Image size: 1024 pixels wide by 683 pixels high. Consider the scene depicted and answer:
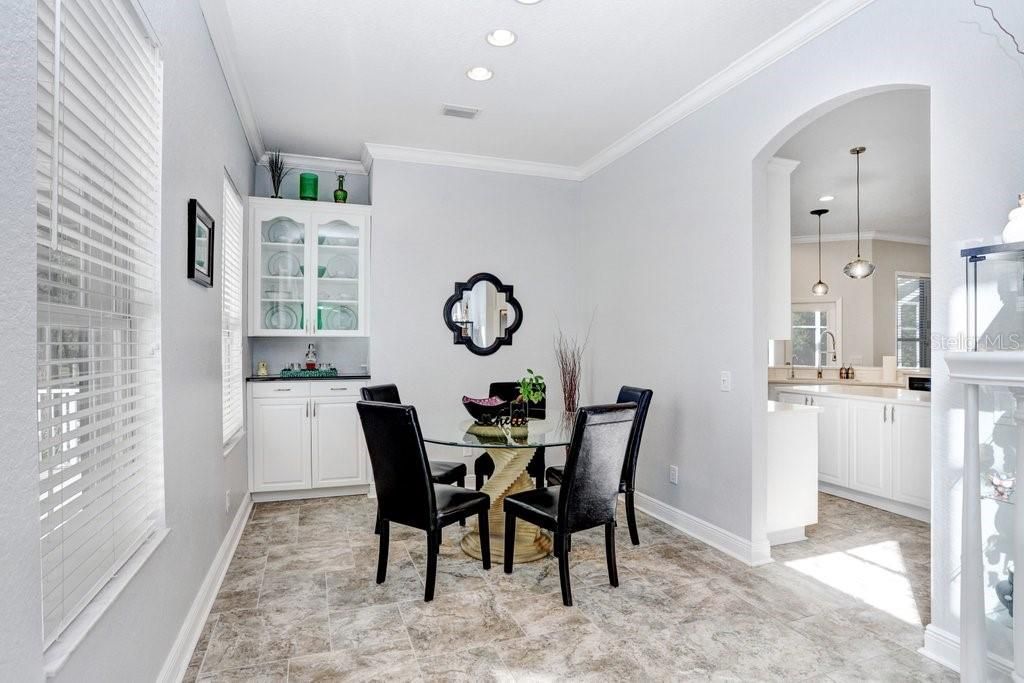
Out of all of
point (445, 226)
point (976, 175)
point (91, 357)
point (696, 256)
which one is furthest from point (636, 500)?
point (91, 357)

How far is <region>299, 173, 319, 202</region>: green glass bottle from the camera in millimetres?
4797

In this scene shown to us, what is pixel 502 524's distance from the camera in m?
3.54

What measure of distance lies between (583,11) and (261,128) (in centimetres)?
268

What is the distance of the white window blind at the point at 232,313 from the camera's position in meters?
3.59

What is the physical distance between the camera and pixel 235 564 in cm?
325

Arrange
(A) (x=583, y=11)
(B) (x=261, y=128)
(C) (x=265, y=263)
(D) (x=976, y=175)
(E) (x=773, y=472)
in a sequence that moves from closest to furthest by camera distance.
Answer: (D) (x=976, y=175) → (A) (x=583, y=11) → (E) (x=773, y=472) → (B) (x=261, y=128) → (C) (x=265, y=263)

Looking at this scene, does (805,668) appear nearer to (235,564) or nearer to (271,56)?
(235,564)

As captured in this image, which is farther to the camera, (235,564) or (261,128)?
(261,128)

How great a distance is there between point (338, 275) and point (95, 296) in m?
3.39

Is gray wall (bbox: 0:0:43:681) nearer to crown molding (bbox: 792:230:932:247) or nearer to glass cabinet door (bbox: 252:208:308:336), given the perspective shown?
glass cabinet door (bbox: 252:208:308:336)

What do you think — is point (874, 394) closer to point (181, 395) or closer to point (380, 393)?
point (380, 393)

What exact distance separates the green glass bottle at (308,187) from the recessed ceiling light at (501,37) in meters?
2.32

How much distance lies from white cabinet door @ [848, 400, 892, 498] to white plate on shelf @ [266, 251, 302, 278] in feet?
15.0

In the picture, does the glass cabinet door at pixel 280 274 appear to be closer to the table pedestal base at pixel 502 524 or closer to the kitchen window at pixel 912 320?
the table pedestal base at pixel 502 524
